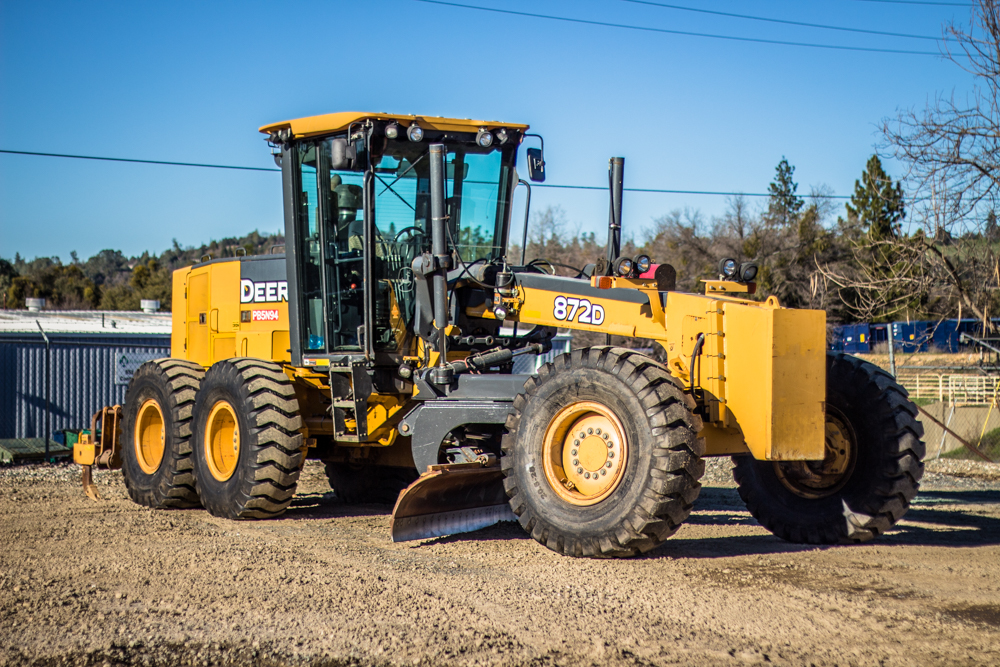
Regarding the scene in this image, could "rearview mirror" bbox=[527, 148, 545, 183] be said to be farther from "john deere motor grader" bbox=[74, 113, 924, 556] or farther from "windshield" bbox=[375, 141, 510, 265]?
"windshield" bbox=[375, 141, 510, 265]

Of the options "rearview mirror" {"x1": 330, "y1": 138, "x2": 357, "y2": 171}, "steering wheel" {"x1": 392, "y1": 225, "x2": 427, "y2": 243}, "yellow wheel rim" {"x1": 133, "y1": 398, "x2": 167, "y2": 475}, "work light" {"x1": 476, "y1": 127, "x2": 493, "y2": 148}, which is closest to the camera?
"rearview mirror" {"x1": 330, "y1": 138, "x2": 357, "y2": 171}

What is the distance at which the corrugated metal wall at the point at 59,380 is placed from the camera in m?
18.6

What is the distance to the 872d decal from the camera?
23.8ft

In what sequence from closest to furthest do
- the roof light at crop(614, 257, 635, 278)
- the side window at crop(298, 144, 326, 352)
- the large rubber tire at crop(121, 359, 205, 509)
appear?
the roof light at crop(614, 257, 635, 278) → the side window at crop(298, 144, 326, 352) → the large rubber tire at crop(121, 359, 205, 509)

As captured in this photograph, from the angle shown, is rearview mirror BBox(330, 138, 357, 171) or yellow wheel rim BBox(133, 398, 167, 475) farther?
yellow wheel rim BBox(133, 398, 167, 475)

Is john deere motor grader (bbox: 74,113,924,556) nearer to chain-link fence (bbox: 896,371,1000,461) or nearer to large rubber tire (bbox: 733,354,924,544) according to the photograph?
large rubber tire (bbox: 733,354,924,544)

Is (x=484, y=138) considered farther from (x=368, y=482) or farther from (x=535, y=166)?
(x=368, y=482)

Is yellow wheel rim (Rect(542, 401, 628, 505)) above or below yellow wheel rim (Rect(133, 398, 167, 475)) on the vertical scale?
above

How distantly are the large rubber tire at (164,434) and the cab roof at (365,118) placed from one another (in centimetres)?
273

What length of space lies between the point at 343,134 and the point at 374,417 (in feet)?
8.28

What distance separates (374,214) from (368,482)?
339 cm

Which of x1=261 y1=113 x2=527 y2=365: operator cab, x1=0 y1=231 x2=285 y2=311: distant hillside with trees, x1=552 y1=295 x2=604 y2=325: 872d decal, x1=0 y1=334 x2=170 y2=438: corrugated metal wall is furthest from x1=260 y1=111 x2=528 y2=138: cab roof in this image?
Result: x1=0 y1=231 x2=285 y2=311: distant hillside with trees

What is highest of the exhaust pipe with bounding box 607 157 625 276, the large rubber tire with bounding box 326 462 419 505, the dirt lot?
the exhaust pipe with bounding box 607 157 625 276

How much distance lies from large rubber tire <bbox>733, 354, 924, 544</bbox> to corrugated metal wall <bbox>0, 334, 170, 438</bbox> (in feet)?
51.1
